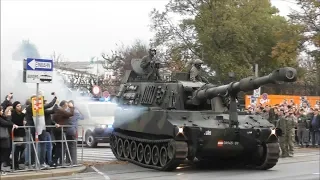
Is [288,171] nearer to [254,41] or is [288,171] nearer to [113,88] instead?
[254,41]

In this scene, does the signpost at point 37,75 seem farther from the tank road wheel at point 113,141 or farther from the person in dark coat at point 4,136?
the tank road wheel at point 113,141

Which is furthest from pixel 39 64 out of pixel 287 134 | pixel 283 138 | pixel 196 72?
pixel 287 134

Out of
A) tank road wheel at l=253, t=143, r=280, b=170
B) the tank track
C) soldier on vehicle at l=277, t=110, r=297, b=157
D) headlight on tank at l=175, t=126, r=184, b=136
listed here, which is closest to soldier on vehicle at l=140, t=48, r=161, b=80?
the tank track

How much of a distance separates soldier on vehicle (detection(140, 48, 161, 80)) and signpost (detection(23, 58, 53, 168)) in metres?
4.64

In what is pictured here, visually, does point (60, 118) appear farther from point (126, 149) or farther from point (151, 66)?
point (151, 66)

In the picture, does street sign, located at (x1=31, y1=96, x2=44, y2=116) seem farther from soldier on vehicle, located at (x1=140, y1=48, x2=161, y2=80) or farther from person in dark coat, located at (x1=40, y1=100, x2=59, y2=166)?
soldier on vehicle, located at (x1=140, y1=48, x2=161, y2=80)

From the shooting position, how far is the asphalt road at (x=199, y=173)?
14016 mm

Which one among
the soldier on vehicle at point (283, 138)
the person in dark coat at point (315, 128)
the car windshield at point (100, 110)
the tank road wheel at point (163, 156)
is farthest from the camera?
the person in dark coat at point (315, 128)

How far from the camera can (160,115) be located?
15.9 metres

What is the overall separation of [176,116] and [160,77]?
3.42 m

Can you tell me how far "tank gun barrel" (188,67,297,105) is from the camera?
13.6 metres

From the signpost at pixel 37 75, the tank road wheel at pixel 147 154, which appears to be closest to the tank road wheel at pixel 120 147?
the tank road wheel at pixel 147 154

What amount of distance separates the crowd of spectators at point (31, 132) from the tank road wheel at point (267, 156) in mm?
5179

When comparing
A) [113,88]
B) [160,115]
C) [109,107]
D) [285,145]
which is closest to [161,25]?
[113,88]
